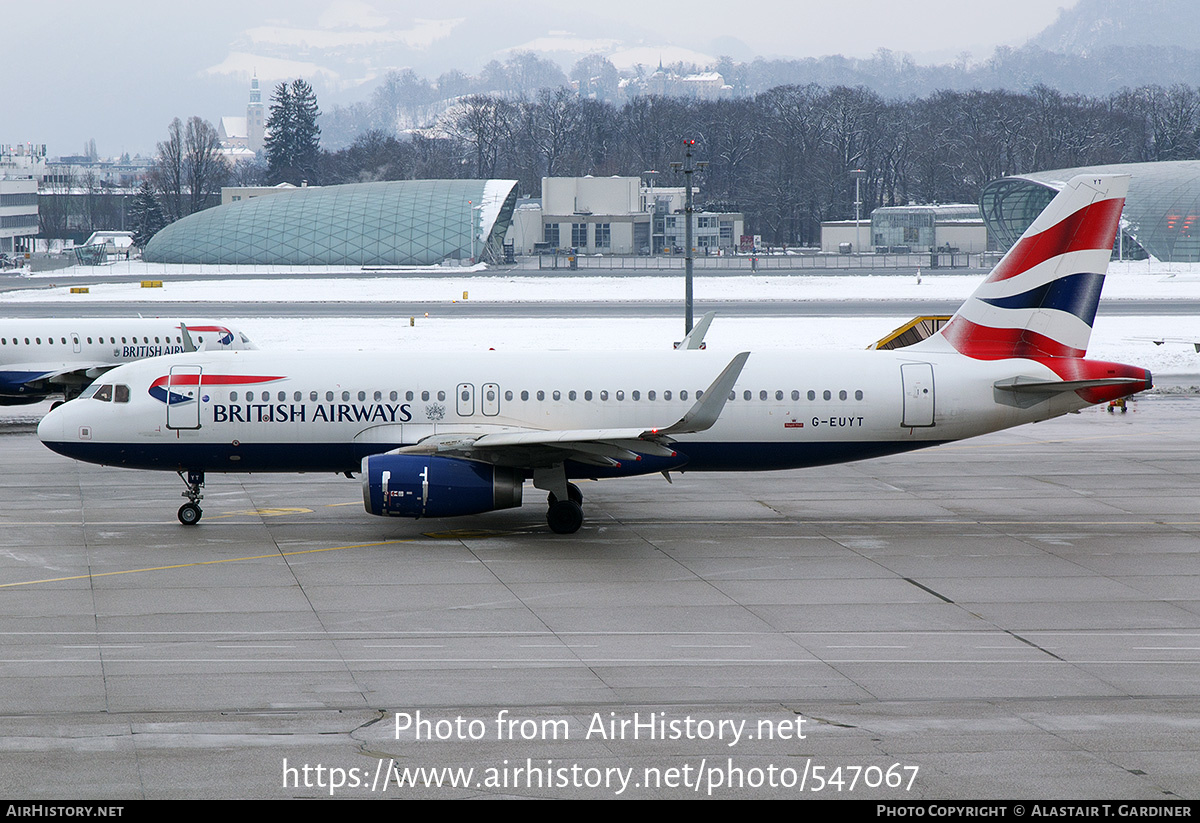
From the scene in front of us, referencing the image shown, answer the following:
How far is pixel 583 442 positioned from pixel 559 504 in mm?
2212

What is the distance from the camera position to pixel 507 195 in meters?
147

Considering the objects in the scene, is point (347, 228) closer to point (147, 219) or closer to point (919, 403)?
point (147, 219)

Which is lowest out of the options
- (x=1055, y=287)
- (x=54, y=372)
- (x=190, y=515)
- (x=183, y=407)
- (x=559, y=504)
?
(x=190, y=515)

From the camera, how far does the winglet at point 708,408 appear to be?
25500 mm

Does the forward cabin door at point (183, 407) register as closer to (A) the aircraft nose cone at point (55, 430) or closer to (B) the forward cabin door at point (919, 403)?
(A) the aircraft nose cone at point (55, 430)

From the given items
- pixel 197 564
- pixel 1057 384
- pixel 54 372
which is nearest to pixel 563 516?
pixel 197 564

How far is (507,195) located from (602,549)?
123646 mm

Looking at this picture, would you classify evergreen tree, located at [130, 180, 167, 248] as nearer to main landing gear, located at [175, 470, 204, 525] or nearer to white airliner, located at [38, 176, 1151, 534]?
main landing gear, located at [175, 470, 204, 525]

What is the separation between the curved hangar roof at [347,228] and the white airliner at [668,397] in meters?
109

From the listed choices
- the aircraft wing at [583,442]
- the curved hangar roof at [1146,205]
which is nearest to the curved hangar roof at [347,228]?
the curved hangar roof at [1146,205]

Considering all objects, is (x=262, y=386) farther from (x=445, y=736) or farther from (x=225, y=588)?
(x=445, y=736)

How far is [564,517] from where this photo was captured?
28.0m

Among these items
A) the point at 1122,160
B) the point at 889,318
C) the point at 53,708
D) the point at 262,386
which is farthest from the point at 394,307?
the point at 1122,160

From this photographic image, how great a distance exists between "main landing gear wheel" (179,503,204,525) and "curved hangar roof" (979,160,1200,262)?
366 ft
